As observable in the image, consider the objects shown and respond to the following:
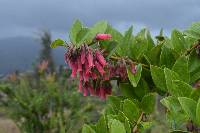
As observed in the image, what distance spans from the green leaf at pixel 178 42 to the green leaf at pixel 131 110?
227 millimetres

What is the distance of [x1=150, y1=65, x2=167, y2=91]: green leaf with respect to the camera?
134 centimetres

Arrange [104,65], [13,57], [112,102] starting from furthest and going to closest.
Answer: [13,57] < [112,102] < [104,65]

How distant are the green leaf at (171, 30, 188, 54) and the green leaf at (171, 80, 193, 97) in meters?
0.25

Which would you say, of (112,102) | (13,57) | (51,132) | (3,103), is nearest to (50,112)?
(51,132)

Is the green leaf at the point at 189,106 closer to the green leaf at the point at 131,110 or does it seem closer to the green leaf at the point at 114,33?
the green leaf at the point at 131,110

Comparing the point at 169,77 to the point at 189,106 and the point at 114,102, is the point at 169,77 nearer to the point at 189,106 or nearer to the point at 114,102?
the point at 189,106

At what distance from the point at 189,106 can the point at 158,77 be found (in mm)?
219

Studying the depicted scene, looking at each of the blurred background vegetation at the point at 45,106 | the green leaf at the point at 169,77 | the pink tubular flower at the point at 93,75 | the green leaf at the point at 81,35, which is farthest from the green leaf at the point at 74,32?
the blurred background vegetation at the point at 45,106

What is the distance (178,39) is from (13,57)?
7294 inches

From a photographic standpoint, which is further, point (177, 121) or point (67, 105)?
point (67, 105)

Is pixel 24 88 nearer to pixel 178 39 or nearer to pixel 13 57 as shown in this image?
pixel 178 39

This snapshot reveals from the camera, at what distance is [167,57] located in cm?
145

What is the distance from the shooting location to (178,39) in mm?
1454

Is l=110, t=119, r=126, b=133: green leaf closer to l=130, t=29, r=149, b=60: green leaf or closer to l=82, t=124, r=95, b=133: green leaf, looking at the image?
l=82, t=124, r=95, b=133: green leaf
